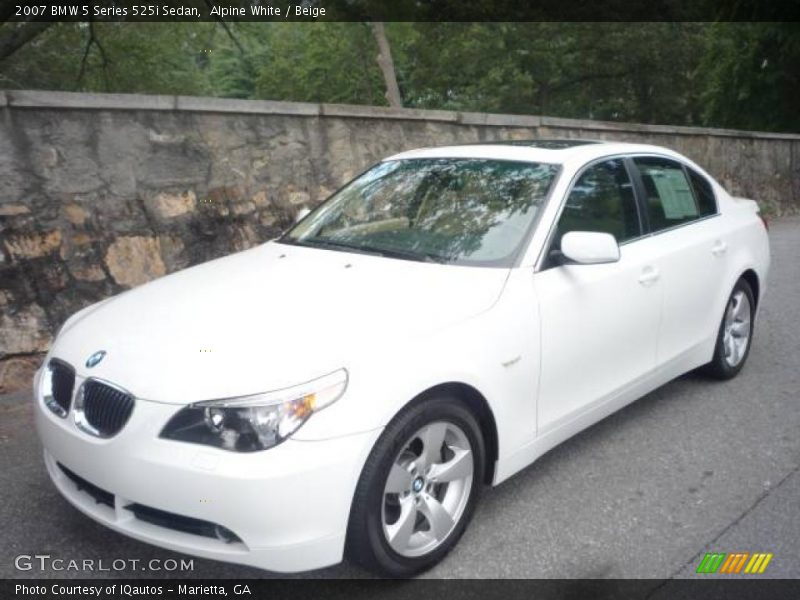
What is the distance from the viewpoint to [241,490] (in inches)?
96.6

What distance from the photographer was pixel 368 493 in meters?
2.64

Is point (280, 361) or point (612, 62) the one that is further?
point (612, 62)

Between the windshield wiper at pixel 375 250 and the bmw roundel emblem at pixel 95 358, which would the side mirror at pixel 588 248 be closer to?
the windshield wiper at pixel 375 250

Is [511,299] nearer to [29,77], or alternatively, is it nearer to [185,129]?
[185,129]

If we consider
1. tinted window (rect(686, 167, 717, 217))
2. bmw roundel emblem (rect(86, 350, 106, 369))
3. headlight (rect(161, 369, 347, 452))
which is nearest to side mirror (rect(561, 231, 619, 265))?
headlight (rect(161, 369, 347, 452))

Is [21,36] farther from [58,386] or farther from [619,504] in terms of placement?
[619,504]

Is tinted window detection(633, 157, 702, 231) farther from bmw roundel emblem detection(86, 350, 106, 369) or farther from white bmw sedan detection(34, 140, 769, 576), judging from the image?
bmw roundel emblem detection(86, 350, 106, 369)

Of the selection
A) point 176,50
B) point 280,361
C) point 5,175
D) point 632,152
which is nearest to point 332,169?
point 5,175

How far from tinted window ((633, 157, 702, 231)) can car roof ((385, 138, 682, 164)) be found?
11 centimetres

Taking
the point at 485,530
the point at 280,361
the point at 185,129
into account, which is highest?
the point at 185,129

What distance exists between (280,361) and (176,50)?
16884 millimetres

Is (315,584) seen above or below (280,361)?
below

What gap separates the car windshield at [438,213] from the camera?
3.57m

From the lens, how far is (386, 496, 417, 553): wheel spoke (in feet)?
9.25
